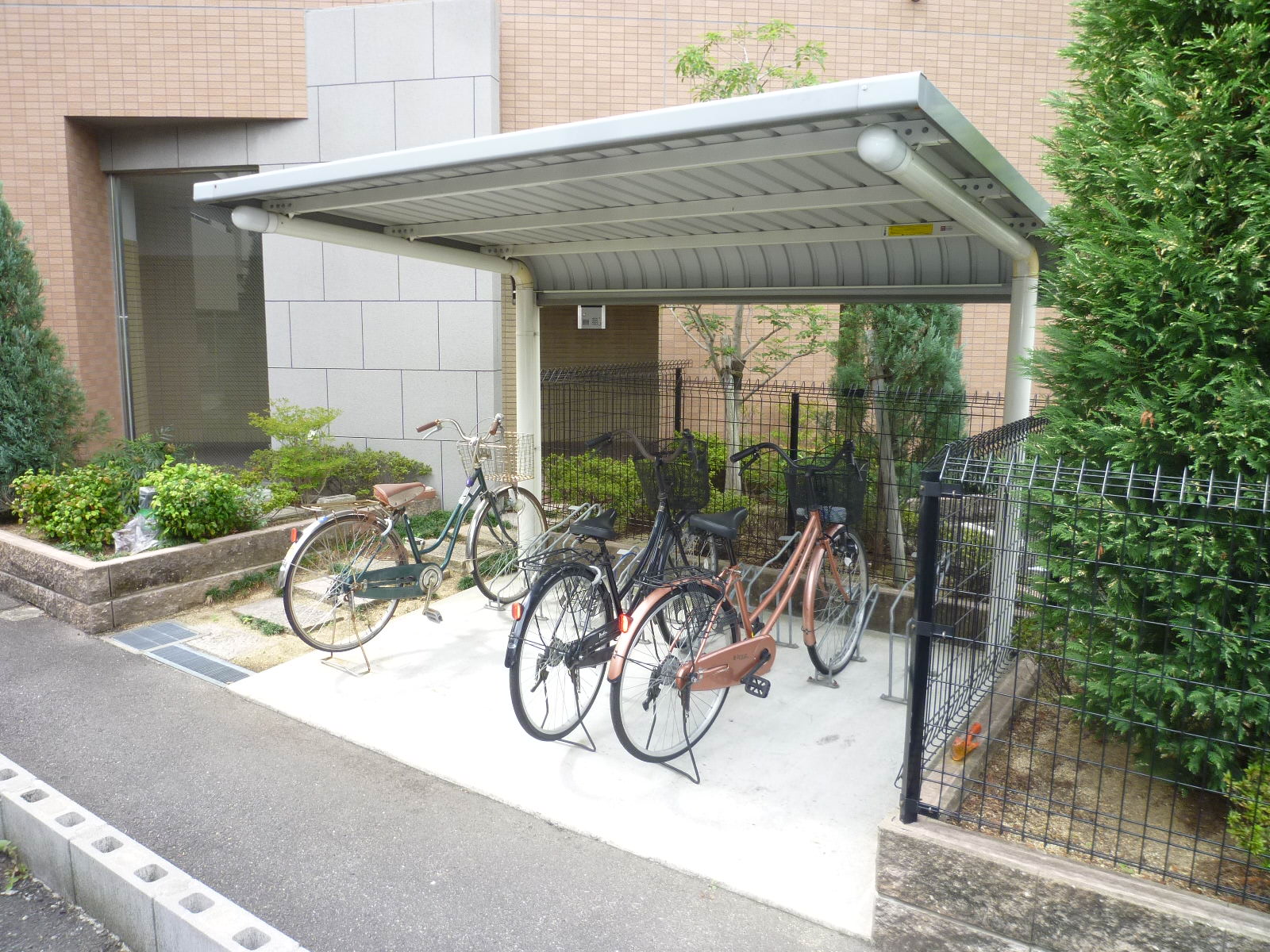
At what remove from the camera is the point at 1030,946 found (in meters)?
2.53

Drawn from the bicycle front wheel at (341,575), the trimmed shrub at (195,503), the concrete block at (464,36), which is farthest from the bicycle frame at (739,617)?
the concrete block at (464,36)

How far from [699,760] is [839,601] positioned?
1.43 meters

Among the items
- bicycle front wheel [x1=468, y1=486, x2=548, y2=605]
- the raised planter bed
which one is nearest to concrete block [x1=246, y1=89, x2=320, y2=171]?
the raised planter bed

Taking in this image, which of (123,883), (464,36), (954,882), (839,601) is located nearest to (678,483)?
(839,601)

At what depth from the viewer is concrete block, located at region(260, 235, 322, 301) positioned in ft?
27.7

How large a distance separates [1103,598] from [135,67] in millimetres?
9184

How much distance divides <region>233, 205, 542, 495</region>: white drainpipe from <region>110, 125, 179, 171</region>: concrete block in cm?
420

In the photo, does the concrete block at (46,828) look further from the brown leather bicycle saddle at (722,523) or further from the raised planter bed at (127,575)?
the brown leather bicycle saddle at (722,523)

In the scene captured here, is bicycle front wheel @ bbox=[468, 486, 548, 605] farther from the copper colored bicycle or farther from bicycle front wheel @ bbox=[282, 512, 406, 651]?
the copper colored bicycle

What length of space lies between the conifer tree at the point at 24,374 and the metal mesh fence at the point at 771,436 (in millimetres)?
3933

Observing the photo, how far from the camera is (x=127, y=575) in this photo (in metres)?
5.48

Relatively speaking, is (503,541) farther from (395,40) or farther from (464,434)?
(395,40)

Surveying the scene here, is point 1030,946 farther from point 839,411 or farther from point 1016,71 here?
point 1016,71

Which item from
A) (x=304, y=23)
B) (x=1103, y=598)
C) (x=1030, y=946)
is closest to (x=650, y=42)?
(x=304, y=23)
